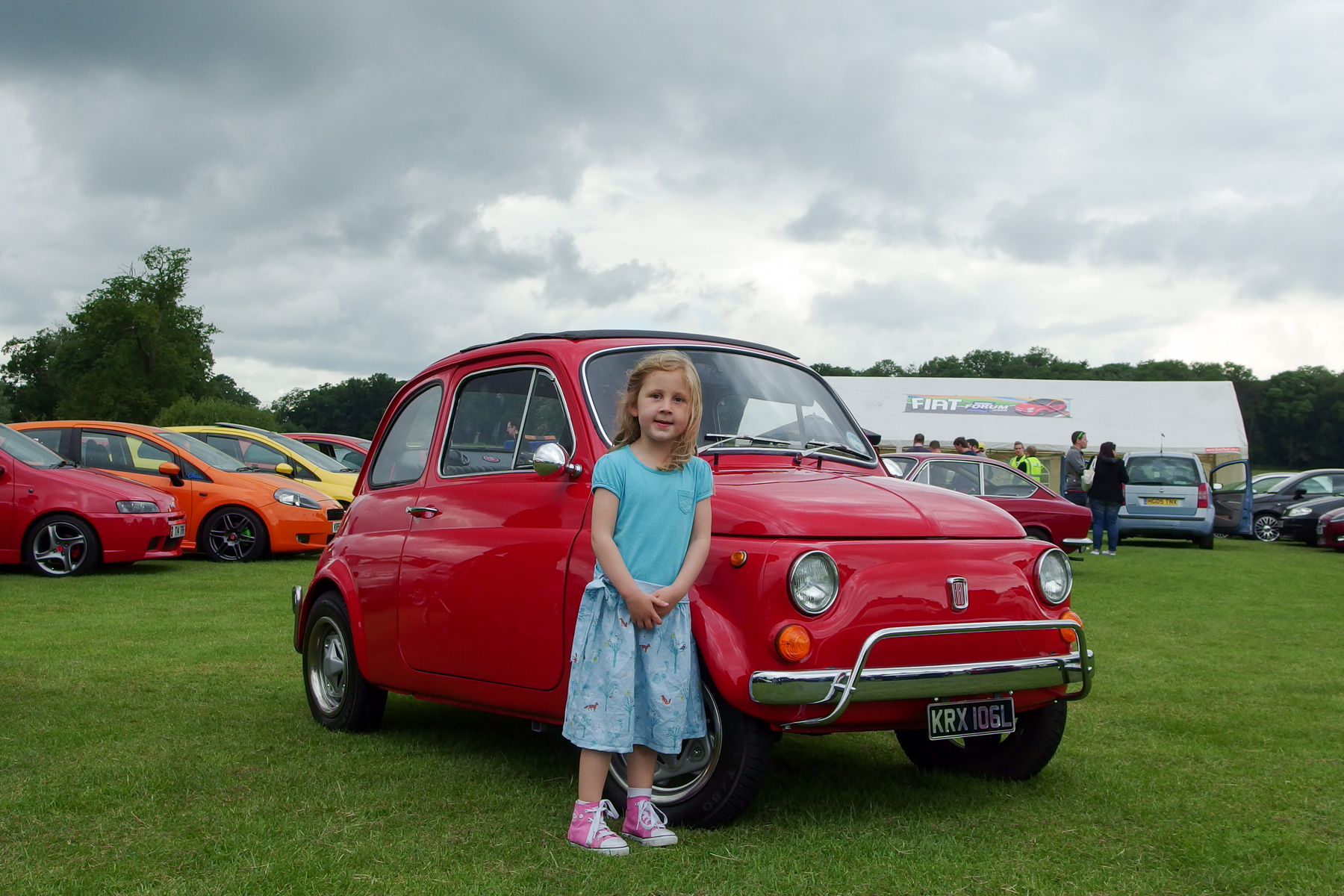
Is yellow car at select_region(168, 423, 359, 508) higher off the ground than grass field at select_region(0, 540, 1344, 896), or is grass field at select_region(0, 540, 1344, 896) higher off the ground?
yellow car at select_region(168, 423, 359, 508)

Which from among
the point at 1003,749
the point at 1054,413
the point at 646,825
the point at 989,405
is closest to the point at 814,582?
the point at 646,825

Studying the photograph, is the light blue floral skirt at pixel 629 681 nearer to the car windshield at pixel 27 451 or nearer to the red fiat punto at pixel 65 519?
the red fiat punto at pixel 65 519

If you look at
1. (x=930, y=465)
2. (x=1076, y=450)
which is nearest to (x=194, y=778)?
(x=930, y=465)

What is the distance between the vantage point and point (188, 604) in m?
10.6

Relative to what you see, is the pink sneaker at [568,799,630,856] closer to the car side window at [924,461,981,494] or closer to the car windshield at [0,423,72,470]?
the car windshield at [0,423,72,470]

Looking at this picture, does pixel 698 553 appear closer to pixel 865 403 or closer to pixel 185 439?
pixel 185 439

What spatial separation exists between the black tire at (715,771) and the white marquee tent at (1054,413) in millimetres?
33061

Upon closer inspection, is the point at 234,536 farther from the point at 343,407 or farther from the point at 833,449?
the point at 343,407

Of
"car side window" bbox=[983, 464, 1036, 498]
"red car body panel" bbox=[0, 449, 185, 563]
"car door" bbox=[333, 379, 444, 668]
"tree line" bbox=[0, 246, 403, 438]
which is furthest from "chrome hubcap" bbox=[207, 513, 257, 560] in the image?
"tree line" bbox=[0, 246, 403, 438]

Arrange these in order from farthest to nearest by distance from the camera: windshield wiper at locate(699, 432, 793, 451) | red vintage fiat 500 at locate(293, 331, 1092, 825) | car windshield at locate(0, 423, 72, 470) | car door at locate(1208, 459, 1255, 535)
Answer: car door at locate(1208, 459, 1255, 535) < car windshield at locate(0, 423, 72, 470) < windshield wiper at locate(699, 432, 793, 451) < red vintage fiat 500 at locate(293, 331, 1092, 825)

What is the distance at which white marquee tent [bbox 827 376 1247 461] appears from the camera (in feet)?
123

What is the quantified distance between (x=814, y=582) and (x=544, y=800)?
140 cm

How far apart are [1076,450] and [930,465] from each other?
573cm

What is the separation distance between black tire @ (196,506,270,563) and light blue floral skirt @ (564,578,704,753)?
11811 mm
